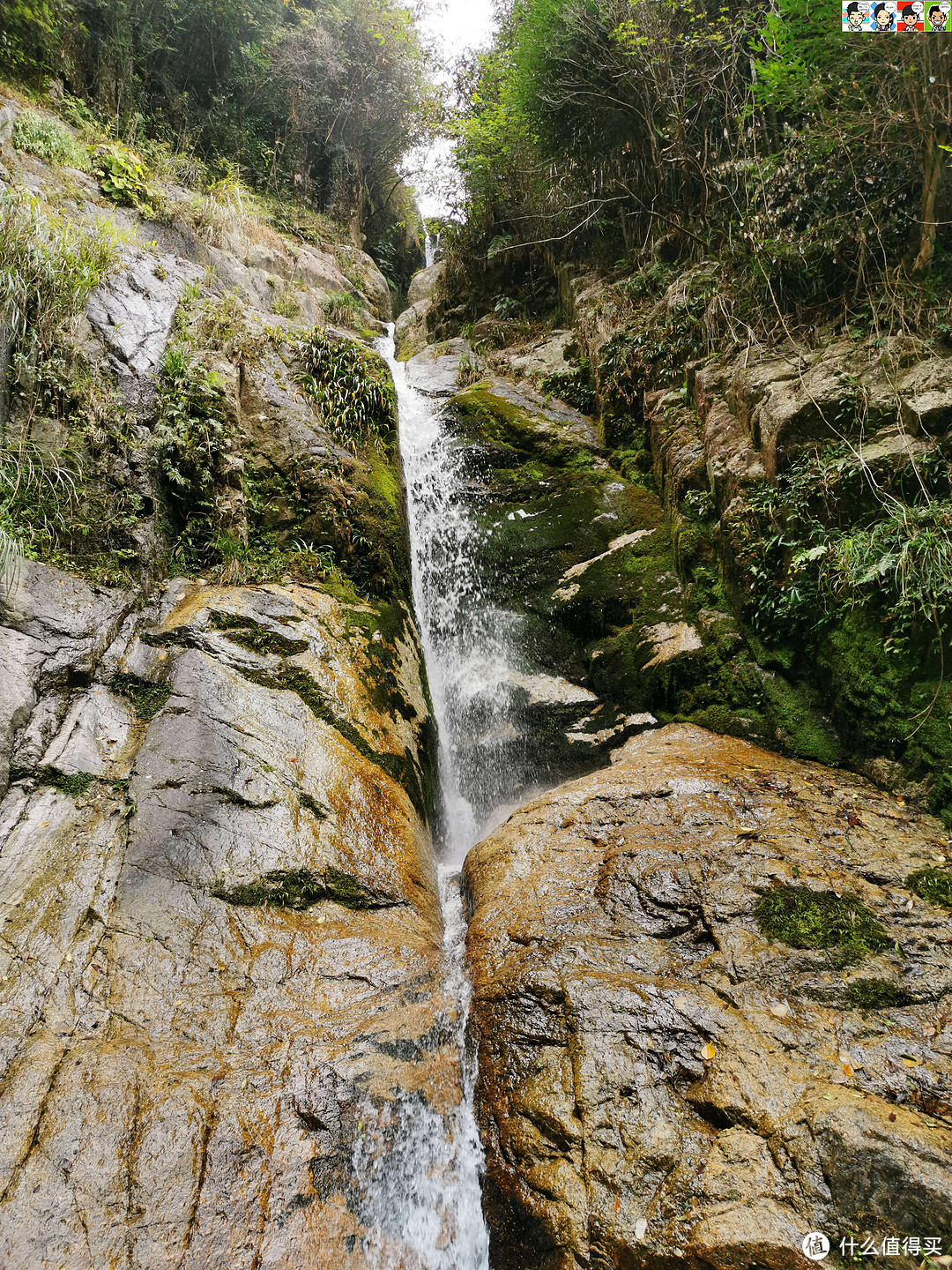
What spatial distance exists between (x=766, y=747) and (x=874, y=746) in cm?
88

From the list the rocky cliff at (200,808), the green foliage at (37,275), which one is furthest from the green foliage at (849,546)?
the green foliage at (37,275)

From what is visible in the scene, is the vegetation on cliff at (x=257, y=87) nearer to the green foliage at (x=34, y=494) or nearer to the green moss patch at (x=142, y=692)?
the green foliage at (x=34, y=494)

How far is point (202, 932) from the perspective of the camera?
3.69 metres

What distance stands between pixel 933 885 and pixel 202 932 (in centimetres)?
442

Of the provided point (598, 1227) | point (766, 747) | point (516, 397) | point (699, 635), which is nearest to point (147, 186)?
point (516, 397)

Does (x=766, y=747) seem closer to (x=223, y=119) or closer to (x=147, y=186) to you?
(x=147, y=186)

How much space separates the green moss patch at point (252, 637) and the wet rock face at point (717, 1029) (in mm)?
2659

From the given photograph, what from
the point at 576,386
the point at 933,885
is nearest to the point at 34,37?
the point at 576,386

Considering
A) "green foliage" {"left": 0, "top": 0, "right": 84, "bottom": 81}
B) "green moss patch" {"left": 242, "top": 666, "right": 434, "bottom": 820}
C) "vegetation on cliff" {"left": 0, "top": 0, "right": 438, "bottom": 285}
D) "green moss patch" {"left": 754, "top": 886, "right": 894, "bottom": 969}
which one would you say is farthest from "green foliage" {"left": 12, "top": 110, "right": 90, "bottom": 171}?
"green moss patch" {"left": 754, "top": 886, "right": 894, "bottom": 969}

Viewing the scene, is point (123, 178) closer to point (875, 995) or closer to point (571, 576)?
point (571, 576)

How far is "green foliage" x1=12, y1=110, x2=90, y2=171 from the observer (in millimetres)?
7980

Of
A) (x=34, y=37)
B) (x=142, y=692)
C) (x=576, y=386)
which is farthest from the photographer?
(x=576, y=386)

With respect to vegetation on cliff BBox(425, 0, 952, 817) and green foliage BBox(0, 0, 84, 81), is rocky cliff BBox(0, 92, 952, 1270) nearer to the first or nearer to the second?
vegetation on cliff BBox(425, 0, 952, 817)

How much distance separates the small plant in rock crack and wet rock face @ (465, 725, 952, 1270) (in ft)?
15.1
